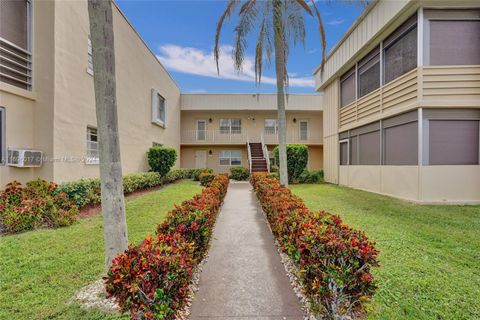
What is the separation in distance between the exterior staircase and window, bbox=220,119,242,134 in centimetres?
215

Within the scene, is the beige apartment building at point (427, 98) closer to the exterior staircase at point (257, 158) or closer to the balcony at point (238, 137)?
the exterior staircase at point (257, 158)

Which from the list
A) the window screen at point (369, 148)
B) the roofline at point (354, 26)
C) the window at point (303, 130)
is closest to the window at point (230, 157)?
the window at point (303, 130)

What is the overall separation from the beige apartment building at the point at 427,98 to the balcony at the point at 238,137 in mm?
11071

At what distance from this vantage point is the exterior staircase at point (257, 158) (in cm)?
1750

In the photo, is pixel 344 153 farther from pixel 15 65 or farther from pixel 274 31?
pixel 15 65

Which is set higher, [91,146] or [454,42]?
[454,42]

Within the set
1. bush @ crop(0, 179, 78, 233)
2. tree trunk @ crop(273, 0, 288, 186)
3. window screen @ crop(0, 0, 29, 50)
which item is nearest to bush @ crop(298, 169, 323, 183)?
tree trunk @ crop(273, 0, 288, 186)

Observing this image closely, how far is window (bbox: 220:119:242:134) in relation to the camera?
72.1 feet

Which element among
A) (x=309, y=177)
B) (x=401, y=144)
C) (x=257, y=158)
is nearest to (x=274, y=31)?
(x=401, y=144)

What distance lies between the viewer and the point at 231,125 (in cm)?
2203

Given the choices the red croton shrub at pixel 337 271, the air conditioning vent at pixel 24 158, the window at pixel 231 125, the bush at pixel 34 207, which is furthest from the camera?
the window at pixel 231 125

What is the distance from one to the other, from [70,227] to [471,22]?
42.8 feet

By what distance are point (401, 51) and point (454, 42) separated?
4.75 feet

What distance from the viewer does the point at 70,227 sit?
5.65 m
